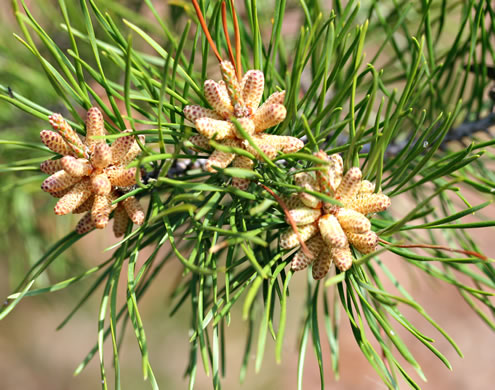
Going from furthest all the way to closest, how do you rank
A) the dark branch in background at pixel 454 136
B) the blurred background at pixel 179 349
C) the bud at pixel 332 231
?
the blurred background at pixel 179 349, the dark branch in background at pixel 454 136, the bud at pixel 332 231

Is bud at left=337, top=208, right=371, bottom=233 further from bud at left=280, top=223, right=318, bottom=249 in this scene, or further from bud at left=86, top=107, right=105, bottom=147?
bud at left=86, top=107, right=105, bottom=147

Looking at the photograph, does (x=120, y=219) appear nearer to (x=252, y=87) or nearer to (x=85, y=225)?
(x=85, y=225)

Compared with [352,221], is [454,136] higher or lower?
higher

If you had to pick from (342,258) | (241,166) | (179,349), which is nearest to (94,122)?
(241,166)

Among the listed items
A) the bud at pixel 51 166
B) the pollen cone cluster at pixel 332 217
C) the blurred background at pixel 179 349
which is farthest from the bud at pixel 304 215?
the blurred background at pixel 179 349

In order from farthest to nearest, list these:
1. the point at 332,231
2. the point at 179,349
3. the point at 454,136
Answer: the point at 179,349
the point at 454,136
the point at 332,231

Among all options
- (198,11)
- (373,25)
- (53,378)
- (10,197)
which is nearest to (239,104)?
(198,11)

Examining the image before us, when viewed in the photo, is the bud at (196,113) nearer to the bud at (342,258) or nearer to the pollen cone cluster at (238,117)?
the pollen cone cluster at (238,117)
